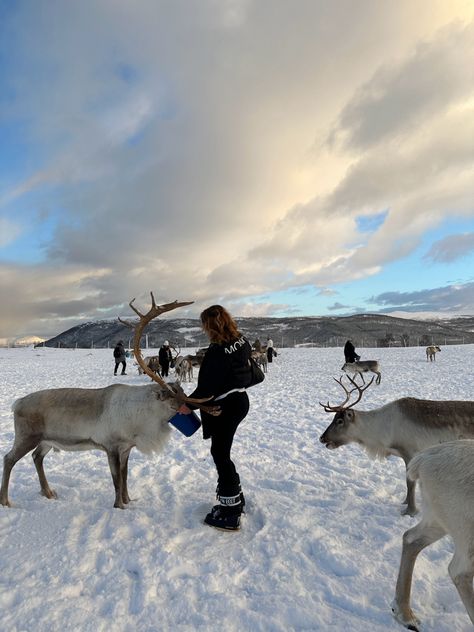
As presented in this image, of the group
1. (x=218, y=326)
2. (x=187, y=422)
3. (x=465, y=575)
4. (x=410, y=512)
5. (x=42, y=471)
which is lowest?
(x=410, y=512)

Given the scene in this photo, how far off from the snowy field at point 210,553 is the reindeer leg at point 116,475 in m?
0.11

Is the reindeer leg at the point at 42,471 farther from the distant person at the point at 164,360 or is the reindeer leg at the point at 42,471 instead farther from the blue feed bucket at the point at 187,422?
the distant person at the point at 164,360

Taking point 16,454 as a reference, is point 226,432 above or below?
above

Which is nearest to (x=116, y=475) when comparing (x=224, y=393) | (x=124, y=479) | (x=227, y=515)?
(x=124, y=479)

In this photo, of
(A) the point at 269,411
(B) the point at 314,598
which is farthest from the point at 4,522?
(A) the point at 269,411

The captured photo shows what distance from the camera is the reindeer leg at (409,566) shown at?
2.61 meters

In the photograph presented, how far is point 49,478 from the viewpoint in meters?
5.32

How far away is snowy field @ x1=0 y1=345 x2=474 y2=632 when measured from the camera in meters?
2.66

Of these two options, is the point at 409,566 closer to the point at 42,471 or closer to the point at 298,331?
the point at 42,471

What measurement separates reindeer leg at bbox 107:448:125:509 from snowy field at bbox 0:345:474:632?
114 millimetres

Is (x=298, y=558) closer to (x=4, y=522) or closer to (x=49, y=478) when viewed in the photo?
(x=4, y=522)

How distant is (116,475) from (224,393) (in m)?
1.65

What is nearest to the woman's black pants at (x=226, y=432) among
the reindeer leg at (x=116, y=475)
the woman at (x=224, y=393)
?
the woman at (x=224, y=393)

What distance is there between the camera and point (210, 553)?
3.40 m
